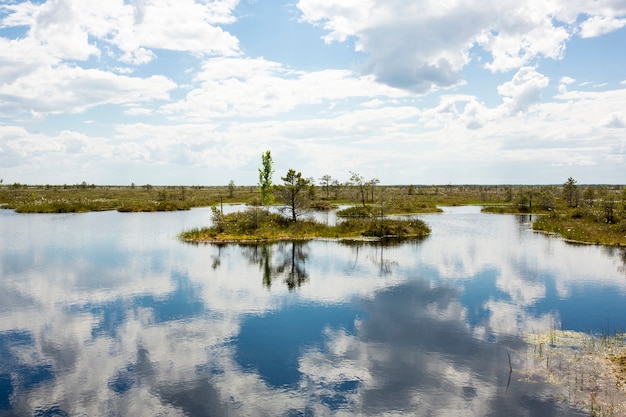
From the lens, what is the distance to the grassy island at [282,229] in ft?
193

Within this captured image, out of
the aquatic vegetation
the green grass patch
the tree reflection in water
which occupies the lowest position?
the aquatic vegetation

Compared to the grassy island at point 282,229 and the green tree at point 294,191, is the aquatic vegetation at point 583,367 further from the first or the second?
the green tree at point 294,191

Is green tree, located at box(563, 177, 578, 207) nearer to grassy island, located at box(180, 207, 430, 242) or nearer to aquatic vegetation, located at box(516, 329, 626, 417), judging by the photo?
grassy island, located at box(180, 207, 430, 242)

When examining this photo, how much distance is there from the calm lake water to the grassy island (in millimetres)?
9313

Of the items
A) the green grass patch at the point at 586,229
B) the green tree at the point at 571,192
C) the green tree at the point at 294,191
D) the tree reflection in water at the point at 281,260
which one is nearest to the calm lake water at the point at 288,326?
the tree reflection in water at the point at 281,260

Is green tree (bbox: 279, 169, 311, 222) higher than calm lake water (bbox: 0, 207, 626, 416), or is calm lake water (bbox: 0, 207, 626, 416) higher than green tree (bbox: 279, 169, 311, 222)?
green tree (bbox: 279, 169, 311, 222)

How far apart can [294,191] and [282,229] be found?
Result: 732 cm

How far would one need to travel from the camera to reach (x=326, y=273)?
129 feet

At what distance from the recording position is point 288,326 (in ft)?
83.9

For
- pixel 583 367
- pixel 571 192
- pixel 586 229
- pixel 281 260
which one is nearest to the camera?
pixel 583 367

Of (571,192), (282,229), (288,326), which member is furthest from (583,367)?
(571,192)

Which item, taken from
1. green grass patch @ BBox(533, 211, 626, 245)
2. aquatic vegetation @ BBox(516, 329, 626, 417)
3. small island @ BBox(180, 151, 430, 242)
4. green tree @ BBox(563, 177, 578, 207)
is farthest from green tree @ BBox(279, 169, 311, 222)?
green tree @ BBox(563, 177, 578, 207)

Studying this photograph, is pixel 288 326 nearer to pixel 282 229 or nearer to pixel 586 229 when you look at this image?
pixel 282 229

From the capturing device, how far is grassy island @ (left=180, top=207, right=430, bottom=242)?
58.8 metres
